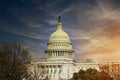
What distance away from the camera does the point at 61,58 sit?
412 ft

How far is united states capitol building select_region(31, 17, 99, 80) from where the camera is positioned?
A: 120 m

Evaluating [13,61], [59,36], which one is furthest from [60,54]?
[13,61]

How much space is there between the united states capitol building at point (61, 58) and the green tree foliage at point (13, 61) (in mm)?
69560

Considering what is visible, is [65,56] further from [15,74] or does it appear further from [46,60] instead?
[15,74]

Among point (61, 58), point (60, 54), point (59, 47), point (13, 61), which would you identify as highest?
point (59, 47)

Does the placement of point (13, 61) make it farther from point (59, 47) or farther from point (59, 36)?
point (59, 36)

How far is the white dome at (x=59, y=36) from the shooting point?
5098 inches

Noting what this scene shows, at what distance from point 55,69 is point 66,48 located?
8937mm

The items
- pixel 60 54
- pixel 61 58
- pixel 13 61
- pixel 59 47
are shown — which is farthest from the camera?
pixel 59 47

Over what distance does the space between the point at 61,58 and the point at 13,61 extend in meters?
81.9

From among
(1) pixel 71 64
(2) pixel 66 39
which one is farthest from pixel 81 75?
(2) pixel 66 39

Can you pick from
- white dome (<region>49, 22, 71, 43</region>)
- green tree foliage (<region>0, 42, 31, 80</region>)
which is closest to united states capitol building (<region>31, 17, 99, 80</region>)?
white dome (<region>49, 22, 71, 43</region>)

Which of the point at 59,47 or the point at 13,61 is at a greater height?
the point at 59,47

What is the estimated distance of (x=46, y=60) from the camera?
127875mm
